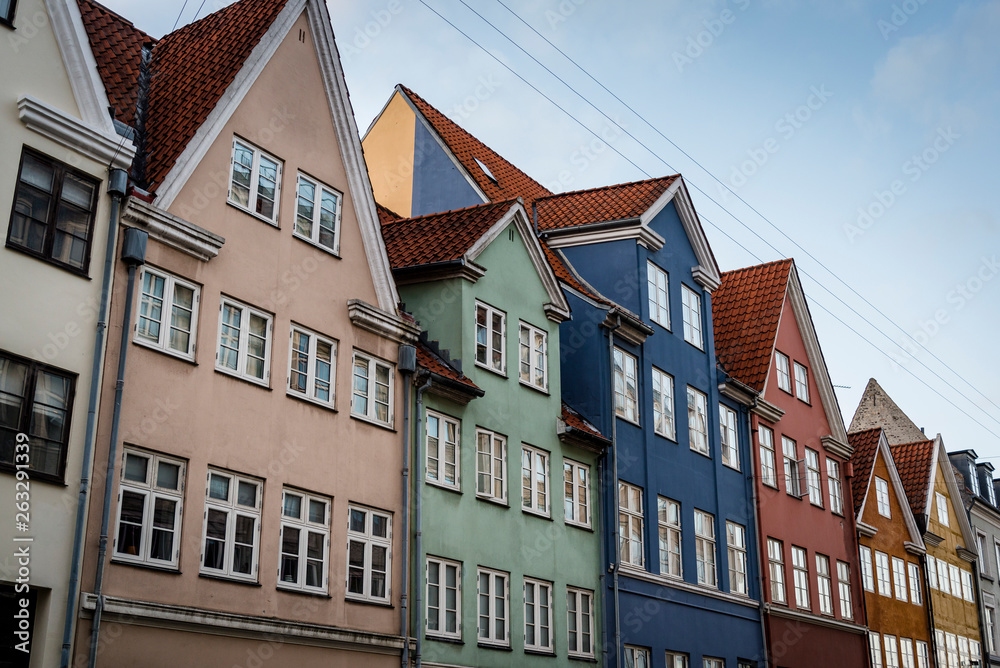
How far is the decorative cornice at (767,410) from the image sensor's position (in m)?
37.7

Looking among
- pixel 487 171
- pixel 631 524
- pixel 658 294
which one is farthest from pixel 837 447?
pixel 487 171

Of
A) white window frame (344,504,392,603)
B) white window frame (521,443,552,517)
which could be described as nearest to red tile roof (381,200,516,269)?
white window frame (521,443,552,517)

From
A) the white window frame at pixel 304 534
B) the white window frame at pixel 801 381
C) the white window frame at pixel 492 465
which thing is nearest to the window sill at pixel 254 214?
the white window frame at pixel 304 534

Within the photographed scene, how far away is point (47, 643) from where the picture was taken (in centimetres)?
1595

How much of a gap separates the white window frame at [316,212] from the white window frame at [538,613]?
8540mm

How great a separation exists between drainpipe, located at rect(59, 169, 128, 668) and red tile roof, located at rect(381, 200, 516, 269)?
8.33m

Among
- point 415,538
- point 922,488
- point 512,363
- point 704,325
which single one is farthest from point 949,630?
point 415,538

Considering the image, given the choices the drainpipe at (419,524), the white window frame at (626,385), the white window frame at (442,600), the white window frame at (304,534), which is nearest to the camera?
the white window frame at (304,534)

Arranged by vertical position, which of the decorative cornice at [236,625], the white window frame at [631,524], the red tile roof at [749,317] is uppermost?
the red tile roof at [749,317]

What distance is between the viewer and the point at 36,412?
16500 millimetres

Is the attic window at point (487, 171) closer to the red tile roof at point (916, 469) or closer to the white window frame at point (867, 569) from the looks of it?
the white window frame at point (867, 569)

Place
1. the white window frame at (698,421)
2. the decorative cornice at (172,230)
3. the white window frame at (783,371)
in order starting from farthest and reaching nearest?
the white window frame at (783,371) → the white window frame at (698,421) → the decorative cornice at (172,230)

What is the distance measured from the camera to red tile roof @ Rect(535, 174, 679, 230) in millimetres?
33406

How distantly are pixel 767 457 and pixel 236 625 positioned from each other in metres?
23.1
